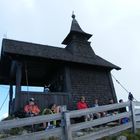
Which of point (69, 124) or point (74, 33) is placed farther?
point (74, 33)

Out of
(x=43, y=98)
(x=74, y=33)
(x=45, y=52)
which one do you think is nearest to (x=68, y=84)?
(x=43, y=98)

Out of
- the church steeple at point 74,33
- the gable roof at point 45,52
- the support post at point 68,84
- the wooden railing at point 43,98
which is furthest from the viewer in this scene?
the church steeple at point 74,33

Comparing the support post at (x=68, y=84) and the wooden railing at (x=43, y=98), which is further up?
the support post at (x=68, y=84)

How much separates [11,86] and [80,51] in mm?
5147

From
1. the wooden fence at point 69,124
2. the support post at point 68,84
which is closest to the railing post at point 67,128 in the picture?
the wooden fence at point 69,124

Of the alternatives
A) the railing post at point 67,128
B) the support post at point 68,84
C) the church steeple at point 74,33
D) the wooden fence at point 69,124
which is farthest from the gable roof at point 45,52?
the railing post at point 67,128

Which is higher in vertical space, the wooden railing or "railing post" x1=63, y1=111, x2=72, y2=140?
→ the wooden railing

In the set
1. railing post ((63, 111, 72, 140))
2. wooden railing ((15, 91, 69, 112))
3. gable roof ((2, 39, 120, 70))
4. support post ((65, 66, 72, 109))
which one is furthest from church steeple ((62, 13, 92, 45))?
railing post ((63, 111, 72, 140))

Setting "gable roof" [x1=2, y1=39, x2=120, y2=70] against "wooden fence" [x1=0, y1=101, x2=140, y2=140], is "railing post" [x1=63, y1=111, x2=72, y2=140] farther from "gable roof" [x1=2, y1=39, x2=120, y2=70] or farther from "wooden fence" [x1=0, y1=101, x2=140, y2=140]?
"gable roof" [x1=2, y1=39, x2=120, y2=70]

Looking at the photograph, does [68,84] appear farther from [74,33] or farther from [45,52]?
[74,33]

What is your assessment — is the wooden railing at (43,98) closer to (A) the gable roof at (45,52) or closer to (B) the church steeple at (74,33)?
(A) the gable roof at (45,52)

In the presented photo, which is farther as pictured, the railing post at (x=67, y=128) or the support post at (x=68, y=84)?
the support post at (x=68, y=84)

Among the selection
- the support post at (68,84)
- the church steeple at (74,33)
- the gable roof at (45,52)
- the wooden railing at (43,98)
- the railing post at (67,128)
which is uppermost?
the church steeple at (74,33)

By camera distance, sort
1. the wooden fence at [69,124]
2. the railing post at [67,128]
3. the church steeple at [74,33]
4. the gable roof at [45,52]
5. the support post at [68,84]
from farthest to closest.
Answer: the church steeple at [74,33]
the support post at [68,84]
the gable roof at [45,52]
the railing post at [67,128]
the wooden fence at [69,124]
